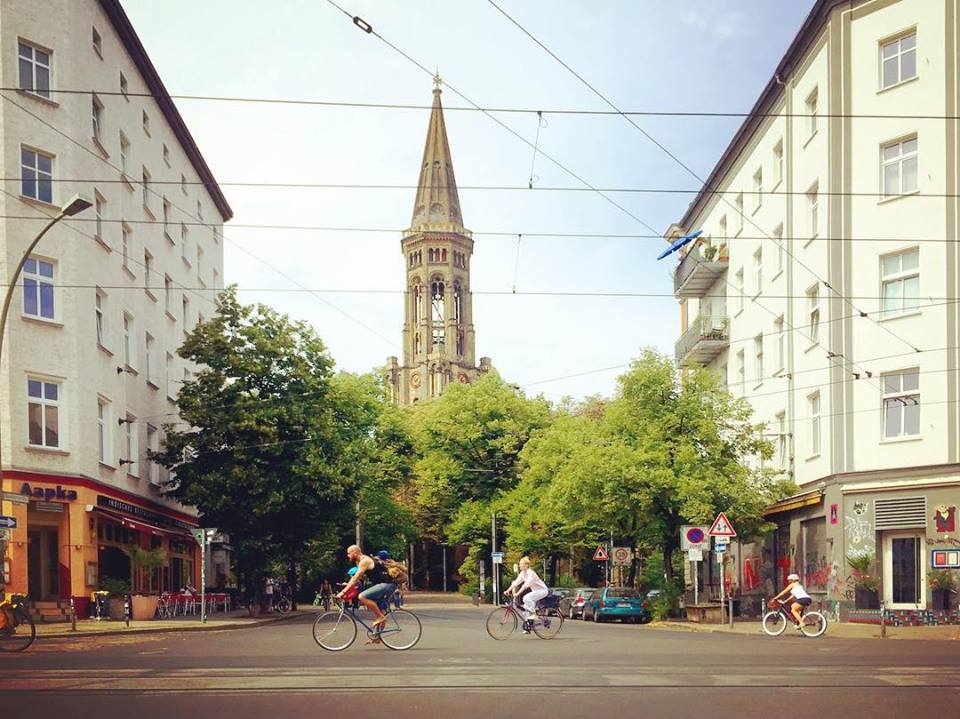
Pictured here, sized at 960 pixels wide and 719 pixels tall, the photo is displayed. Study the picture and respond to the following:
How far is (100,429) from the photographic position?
122ft

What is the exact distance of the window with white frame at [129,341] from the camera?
41.0 metres

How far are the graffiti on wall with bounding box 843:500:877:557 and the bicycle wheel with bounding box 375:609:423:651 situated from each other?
17.4 meters

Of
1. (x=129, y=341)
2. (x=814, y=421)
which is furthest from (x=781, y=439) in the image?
(x=129, y=341)

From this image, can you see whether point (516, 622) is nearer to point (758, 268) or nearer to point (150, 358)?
point (758, 268)

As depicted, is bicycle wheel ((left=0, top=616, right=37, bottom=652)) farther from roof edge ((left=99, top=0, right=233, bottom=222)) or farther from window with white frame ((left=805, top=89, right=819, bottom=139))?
window with white frame ((left=805, top=89, right=819, bottom=139))

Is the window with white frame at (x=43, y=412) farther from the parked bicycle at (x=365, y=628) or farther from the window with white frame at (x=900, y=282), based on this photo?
the window with white frame at (x=900, y=282)

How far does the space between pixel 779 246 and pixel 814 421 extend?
6571 millimetres

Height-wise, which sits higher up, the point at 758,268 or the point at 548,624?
the point at 758,268

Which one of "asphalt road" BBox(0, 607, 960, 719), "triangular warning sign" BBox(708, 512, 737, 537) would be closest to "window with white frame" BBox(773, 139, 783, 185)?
"triangular warning sign" BBox(708, 512, 737, 537)

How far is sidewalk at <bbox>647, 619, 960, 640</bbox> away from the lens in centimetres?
2698

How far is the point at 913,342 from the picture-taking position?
1280 inches

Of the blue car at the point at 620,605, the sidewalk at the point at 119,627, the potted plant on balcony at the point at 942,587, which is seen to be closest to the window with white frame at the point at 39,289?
the sidewalk at the point at 119,627

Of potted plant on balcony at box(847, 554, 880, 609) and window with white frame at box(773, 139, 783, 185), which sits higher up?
window with white frame at box(773, 139, 783, 185)

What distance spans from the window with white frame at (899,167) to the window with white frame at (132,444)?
25498 millimetres
